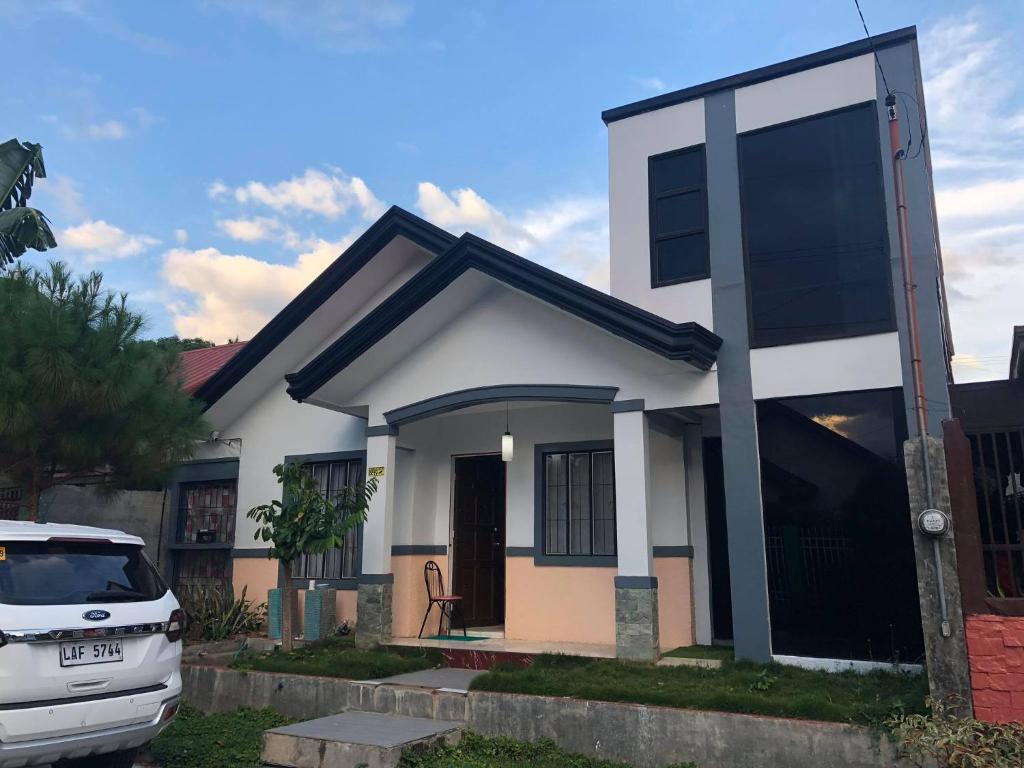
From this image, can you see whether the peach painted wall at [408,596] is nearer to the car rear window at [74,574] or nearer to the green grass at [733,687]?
the green grass at [733,687]

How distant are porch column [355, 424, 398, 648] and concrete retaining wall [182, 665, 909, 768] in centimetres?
146

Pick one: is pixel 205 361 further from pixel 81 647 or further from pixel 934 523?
pixel 934 523

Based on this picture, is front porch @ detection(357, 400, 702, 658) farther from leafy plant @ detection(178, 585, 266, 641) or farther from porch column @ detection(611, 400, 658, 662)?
leafy plant @ detection(178, 585, 266, 641)

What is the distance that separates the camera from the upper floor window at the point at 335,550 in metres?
10.8

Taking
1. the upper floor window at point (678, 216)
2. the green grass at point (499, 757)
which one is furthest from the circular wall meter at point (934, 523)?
the upper floor window at point (678, 216)

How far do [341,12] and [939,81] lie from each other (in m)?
6.85

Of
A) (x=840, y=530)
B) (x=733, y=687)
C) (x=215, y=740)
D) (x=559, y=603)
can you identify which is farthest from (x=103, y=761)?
(x=840, y=530)

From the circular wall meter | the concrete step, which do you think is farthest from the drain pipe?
the concrete step

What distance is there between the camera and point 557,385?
870cm

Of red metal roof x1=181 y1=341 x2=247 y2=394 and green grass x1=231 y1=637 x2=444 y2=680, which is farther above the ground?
red metal roof x1=181 y1=341 x2=247 y2=394

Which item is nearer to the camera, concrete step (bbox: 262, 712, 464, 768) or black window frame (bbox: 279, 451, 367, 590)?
concrete step (bbox: 262, 712, 464, 768)

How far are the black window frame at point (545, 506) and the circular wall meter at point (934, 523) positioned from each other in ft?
13.9

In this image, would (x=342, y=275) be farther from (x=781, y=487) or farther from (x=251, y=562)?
(x=781, y=487)

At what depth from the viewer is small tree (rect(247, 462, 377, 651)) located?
920cm
